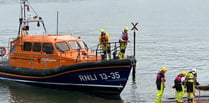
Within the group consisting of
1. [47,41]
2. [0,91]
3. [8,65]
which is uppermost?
[47,41]

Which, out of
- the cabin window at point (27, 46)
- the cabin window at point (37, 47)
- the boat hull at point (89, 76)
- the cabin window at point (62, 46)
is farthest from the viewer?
the cabin window at point (27, 46)

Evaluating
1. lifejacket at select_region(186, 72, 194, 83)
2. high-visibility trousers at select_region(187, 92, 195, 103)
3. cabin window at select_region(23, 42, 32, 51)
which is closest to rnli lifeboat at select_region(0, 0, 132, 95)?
cabin window at select_region(23, 42, 32, 51)

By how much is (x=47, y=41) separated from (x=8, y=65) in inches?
119

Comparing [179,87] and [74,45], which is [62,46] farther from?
[179,87]

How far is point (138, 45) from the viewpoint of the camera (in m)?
35.2

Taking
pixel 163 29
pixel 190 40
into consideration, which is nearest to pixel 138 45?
pixel 190 40

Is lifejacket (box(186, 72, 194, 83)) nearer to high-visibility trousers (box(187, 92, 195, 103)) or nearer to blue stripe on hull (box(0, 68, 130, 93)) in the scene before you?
high-visibility trousers (box(187, 92, 195, 103))

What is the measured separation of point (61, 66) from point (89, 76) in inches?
56.7

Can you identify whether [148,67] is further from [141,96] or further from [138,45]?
[138,45]

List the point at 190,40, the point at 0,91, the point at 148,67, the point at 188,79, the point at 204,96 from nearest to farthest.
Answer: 1. the point at 188,79
2. the point at 204,96
3. the point at 0,91
4. the point at 148,67
5. the point at 190,40

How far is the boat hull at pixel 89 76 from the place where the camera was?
596 inches

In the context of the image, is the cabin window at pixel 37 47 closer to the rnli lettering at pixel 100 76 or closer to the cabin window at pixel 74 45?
the cabin window at pixel 74 45

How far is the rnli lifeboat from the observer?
15352mm

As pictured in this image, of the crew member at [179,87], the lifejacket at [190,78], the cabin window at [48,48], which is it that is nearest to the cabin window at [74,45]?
the cabin window at [48,48]
